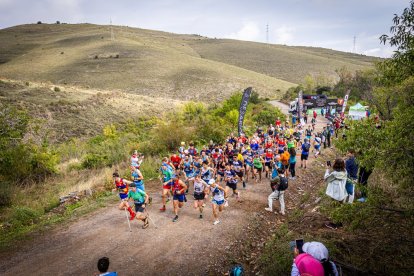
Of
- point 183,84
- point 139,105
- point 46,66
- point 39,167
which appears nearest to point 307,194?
point 39,167

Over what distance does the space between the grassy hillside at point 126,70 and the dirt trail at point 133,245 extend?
4905 cm

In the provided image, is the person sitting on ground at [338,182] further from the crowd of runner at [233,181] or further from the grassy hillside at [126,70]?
the grassy hillside at [126,70]

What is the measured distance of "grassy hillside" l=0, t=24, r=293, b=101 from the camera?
63188 mm

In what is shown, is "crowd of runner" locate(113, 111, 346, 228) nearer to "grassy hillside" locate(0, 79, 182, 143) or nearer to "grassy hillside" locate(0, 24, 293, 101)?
"grassy hillside" locate(0, 79, 182, 143)

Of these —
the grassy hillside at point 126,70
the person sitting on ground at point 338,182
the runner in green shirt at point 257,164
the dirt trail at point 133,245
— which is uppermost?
the grassy hillside at point 126,70

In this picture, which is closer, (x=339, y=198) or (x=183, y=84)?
(x=339, y=198)

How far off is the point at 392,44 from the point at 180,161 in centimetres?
1210

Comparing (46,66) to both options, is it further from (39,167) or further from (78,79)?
(39,167)

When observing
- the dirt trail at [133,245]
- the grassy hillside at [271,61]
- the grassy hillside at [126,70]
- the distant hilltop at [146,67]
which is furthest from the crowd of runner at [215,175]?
the grassy hillside at [271,61]

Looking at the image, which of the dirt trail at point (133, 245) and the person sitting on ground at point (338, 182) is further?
the person sitting on ground at point (338, 182)

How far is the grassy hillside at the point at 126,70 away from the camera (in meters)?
63.2

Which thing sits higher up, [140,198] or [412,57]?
[412,57]

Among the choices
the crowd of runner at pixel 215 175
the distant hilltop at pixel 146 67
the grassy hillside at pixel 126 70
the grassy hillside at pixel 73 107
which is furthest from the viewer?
the distant hilltop at pixel 146 67

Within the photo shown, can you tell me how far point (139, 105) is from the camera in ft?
154
